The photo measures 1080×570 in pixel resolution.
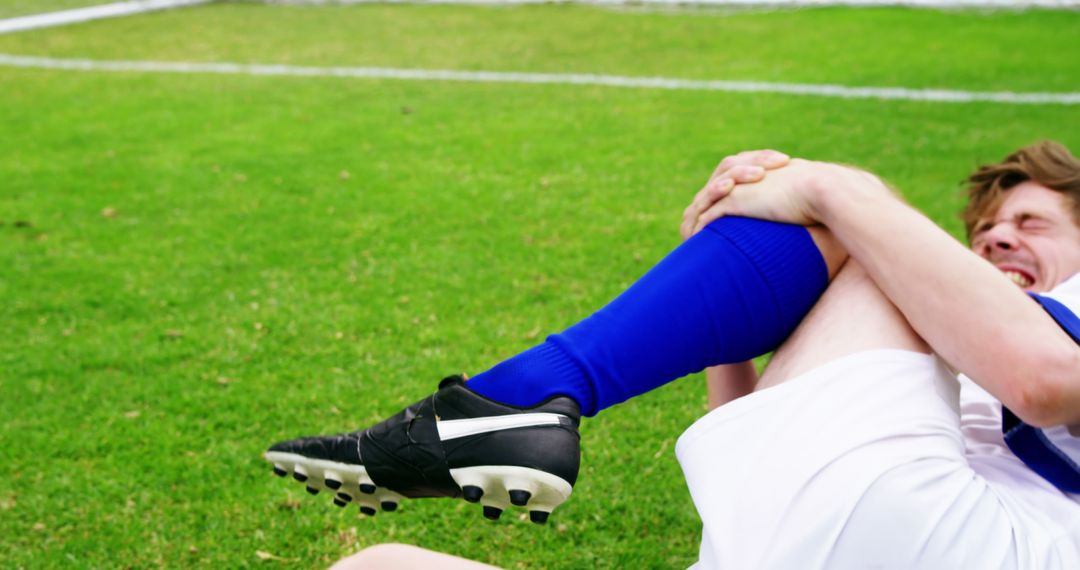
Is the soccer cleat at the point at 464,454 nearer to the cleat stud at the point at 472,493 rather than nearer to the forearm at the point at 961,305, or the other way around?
the cleat stud at the point at 472,493

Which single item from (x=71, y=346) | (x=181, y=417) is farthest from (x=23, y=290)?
(x=181, y=417)

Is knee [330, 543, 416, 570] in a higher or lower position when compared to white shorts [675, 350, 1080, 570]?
lower

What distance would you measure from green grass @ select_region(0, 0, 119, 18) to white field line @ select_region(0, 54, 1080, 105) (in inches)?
138

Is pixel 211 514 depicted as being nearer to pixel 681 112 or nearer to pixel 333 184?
pixel 333 184

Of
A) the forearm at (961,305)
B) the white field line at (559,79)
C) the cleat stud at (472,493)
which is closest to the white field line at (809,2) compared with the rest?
the white field line at (559,79)

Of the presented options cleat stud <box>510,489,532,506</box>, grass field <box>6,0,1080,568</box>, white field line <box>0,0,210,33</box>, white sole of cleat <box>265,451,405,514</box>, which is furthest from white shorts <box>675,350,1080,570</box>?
white field line <box>0,0,210,33</box>

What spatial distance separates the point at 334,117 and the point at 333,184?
167cm

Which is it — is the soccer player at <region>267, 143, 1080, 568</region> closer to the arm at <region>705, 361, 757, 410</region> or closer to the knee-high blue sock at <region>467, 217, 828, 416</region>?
the knee-high blue sock at <region>467, 217, 828, 416</region>

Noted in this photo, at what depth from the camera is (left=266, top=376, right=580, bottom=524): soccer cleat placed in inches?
62.8

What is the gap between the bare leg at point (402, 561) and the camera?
182 centimetres

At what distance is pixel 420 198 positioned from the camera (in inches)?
207

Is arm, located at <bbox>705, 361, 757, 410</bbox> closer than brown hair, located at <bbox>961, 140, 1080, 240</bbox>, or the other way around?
arm, located at <bbox>705, 361, 757, 410</bbox>

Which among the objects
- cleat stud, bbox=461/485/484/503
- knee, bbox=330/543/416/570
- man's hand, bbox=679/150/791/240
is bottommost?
knee, bbox=330/543/416/570

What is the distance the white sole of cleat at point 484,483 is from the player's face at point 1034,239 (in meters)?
1.19
